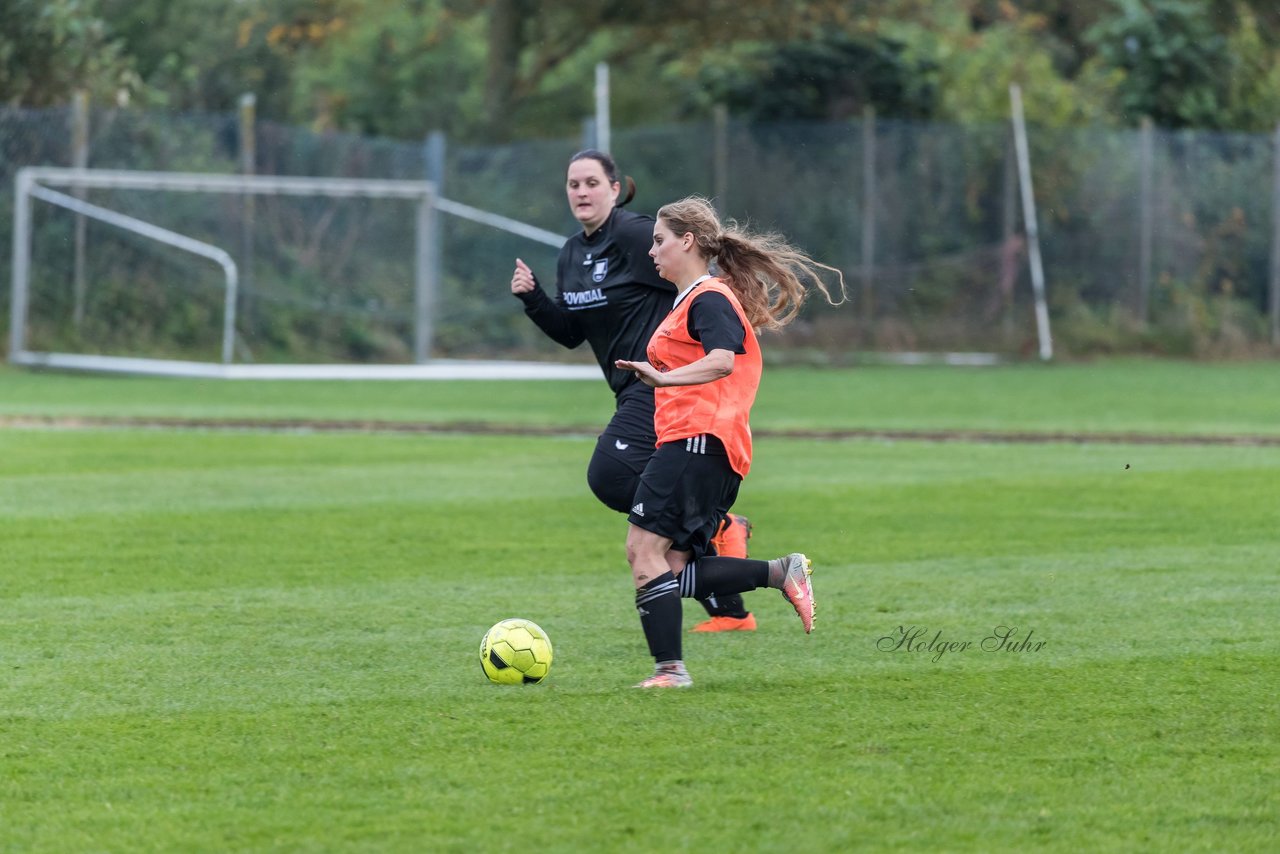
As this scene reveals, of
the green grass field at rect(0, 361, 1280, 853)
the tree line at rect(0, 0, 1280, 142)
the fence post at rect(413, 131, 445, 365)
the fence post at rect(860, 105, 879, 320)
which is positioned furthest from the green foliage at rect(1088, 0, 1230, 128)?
the green grass field at rect(0, 361, 1280, 853)

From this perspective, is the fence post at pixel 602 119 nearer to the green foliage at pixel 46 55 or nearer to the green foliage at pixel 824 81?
the green foliage at pixel 824 81

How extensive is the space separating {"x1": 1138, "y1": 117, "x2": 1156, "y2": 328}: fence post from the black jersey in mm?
20773

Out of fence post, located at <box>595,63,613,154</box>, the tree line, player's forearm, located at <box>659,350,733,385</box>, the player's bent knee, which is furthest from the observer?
the tree line

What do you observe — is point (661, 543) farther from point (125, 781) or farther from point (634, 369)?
point (125, 781)

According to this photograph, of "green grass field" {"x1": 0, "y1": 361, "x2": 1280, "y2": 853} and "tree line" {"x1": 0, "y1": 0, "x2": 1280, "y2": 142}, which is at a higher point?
"tree line" {"x1": 0, "y1": 0, "x2": 1280, "y2": 142}

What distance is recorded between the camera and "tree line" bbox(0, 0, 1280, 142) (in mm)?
28484

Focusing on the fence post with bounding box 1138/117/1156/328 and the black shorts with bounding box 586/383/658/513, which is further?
the fence post with bounding box 1138/117/1156/328

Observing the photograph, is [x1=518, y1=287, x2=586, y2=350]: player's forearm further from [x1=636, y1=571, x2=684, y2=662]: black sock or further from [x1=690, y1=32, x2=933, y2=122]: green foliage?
[x1=690, y1=32, x2=933, y2=122]: green foliage

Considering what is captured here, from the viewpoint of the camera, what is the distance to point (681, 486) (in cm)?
625

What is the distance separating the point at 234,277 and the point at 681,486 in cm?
1785

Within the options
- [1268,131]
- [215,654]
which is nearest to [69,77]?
[1268,131]

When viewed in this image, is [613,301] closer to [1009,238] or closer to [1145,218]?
[1009,238]

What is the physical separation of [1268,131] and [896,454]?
18.4 meters

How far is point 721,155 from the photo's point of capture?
25891 mm
